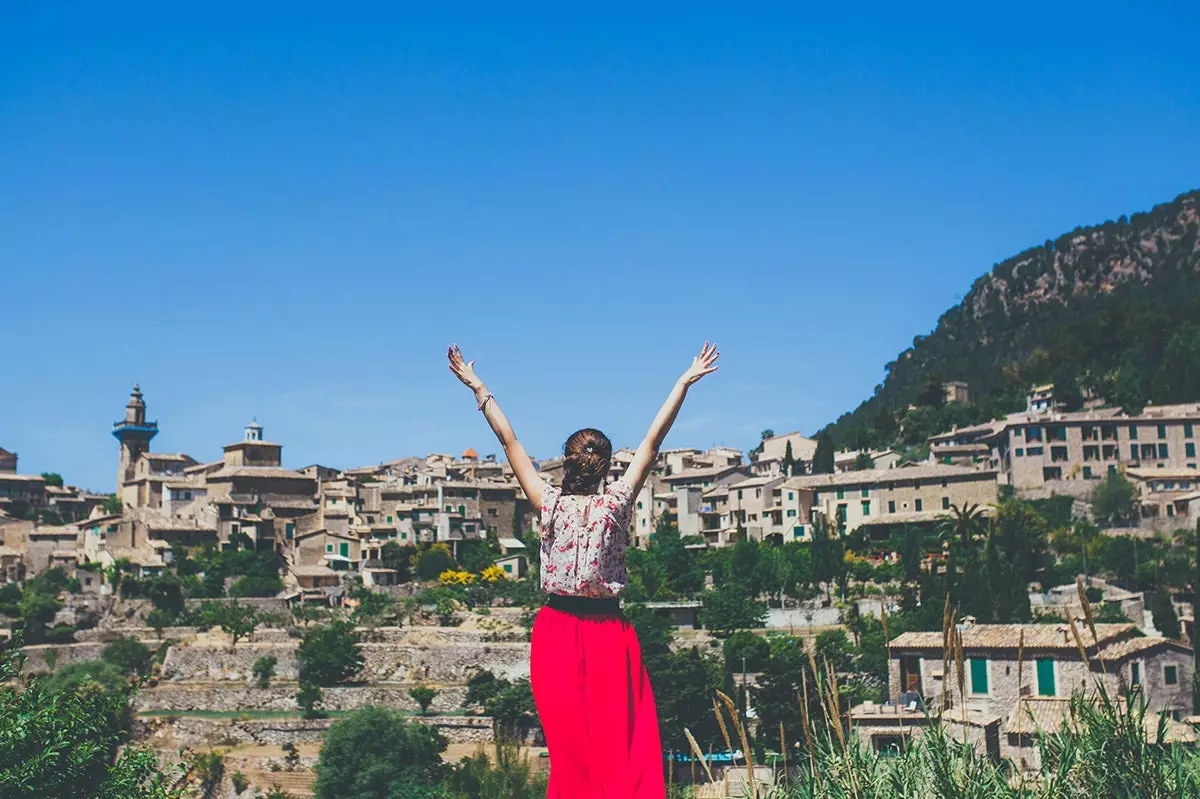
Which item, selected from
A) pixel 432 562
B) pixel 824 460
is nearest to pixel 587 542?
pixel 432 562

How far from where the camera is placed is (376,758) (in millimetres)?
35219

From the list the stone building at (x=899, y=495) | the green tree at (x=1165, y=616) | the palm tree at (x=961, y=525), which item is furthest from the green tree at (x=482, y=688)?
the green tree at (x=1165, y=616)

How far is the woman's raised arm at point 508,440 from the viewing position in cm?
414

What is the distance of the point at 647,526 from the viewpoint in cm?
6531

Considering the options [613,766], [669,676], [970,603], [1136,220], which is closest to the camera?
[613,766]

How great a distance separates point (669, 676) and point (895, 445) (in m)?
40.7

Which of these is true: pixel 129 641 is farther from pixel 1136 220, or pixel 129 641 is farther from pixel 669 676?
pixel 1136 220

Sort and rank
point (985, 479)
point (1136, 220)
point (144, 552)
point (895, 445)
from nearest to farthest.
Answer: point (985, 479), point (144, 552), point (895, 445), point (1136, 220)

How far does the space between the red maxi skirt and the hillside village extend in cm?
2769

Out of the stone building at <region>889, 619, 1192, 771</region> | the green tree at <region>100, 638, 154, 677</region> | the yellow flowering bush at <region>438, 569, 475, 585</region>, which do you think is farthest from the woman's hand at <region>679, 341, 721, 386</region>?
the yellow flowering bush at <region>438, 569, 475, 585</region>

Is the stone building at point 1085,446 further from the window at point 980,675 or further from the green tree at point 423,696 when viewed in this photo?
the window at point 980,675

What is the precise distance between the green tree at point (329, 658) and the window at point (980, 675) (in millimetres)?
23632

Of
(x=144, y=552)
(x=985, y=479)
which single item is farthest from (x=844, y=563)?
(x=144, y=552)

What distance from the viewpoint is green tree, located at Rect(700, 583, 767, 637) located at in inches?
1801
